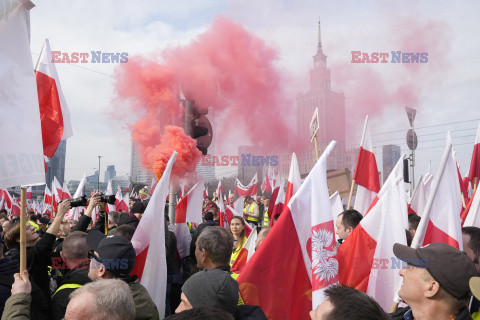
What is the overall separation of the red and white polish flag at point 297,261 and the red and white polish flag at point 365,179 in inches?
117

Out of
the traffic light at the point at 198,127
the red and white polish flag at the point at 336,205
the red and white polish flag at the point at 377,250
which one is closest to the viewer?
the red and white polish flag at the point at 377,250

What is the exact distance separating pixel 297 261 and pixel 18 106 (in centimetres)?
269

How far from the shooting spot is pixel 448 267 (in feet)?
8.25

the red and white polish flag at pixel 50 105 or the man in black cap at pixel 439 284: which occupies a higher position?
the red and white polish flag at pixel 50 105

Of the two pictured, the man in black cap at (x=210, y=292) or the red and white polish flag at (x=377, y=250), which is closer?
the man in black cap at (x=210, y=292)

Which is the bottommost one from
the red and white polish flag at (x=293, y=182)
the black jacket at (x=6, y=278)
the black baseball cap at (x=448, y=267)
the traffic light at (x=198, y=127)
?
the black jacket at (x=6, y=278)

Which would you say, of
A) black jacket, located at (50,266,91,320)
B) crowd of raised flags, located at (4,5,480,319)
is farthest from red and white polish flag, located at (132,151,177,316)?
black jacket, located at (50,266,91,320)

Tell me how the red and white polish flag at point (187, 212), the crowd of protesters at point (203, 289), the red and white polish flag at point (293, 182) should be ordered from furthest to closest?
1. the red and white polish flag at point (187, 212)
2. the red and white polish flag at point (293, 182)
3. the crowd of protesters at point (203, 289)

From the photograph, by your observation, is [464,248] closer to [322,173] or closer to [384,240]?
[384,240]

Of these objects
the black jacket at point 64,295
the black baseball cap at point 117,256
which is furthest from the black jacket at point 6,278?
the black baseball cap at point 117,256

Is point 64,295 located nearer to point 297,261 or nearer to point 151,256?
point 151,256

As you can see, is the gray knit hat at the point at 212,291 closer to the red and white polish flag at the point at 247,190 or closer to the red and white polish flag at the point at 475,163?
the red and white polish flag at the point at 475,163

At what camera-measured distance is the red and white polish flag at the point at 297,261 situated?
11.4 ft

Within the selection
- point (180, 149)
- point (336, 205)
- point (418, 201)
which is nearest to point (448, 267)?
point (336, 205)
